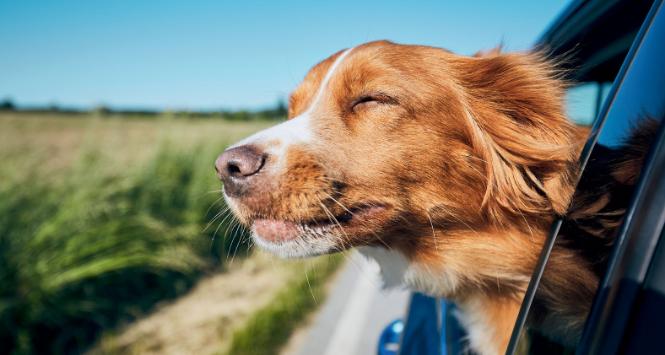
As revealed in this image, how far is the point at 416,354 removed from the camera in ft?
6.10

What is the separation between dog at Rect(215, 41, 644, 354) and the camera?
1637 millimetres

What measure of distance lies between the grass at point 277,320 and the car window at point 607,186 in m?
2.28

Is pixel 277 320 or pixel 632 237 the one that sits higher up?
pixel 632 237

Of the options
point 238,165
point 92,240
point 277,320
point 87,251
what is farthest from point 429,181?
point 92,240

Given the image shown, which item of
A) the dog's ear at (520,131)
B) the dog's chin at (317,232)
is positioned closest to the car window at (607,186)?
the dog's ear at (520,131)

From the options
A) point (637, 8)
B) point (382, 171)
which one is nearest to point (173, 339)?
point (382, 171)

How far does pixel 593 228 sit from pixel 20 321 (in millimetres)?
4564

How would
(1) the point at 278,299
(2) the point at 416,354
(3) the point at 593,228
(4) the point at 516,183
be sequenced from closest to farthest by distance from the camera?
(3) the point at 593,228 → (4) the point at 516,183 → (2) the point at 416,354 → (1) the point at 278,299

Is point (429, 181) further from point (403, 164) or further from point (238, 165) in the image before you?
point (238, 165)

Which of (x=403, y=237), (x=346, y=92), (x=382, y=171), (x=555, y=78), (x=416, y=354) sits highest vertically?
(x=555, y=78)

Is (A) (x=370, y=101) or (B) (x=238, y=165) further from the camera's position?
(A) (x=370, y=101)

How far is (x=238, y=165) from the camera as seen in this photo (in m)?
1.67

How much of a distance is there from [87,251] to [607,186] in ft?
16.5

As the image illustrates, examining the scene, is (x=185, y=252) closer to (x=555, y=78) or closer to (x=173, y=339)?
(x=173, y=339)
